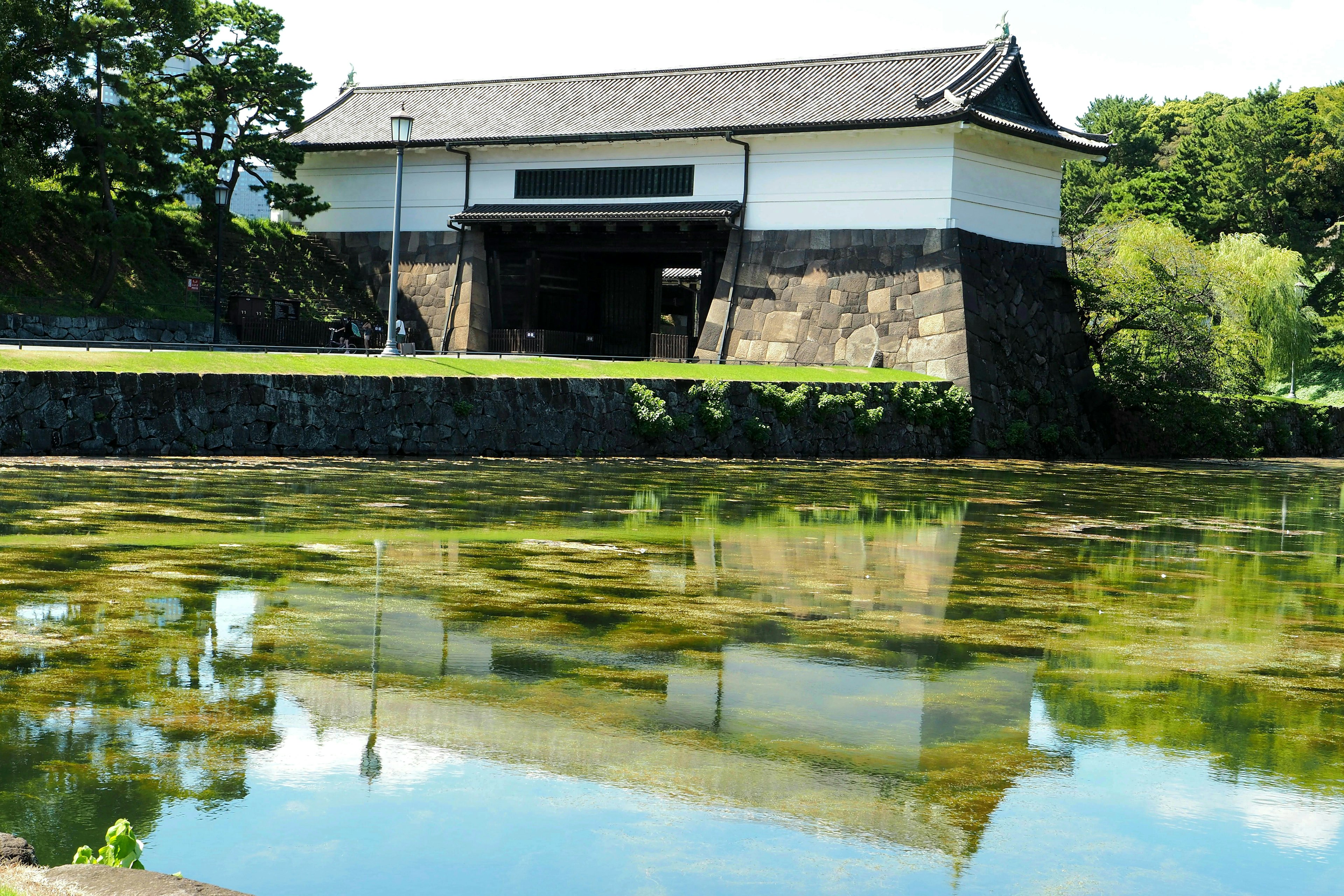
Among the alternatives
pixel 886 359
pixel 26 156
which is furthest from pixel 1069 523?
pixel 26 156

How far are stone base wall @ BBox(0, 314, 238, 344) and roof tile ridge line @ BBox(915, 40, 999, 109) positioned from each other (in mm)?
17780

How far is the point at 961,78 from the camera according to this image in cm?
3064

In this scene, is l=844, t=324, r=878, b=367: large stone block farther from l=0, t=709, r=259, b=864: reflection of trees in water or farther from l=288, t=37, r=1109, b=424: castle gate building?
l=0, t=709, r=259, b=864: reflection of trees in water

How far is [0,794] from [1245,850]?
4620 millimetres

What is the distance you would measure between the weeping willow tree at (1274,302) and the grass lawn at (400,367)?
965 inches

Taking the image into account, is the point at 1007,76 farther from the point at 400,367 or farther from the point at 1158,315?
the point at 400,367

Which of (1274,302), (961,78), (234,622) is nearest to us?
(234,622)

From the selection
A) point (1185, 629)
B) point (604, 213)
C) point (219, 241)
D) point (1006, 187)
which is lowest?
point (1185, 629)

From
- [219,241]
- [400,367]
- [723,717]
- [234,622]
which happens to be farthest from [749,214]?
Result: [723,717]

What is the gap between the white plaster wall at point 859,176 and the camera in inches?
1199

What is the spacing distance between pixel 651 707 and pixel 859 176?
87.7 ft

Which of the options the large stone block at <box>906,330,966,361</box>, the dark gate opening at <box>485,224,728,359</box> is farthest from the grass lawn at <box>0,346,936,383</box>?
the dark gate opening at <box>485,224,728,359</box>

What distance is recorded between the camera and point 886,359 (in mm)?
31156

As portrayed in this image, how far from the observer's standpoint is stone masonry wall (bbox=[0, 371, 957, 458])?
17.3m
